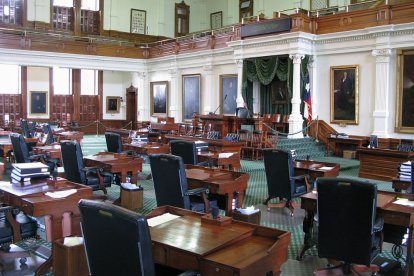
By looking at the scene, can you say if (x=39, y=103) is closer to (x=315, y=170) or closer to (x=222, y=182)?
(x=315, y=170)

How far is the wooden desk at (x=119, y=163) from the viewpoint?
7.15 m

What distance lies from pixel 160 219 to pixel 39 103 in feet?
67.5

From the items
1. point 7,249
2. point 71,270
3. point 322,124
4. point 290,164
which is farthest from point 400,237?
point 322,124

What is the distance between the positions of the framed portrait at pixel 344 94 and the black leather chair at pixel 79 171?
31.8 ft

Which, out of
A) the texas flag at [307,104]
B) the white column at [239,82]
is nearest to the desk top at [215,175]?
the texas flag at [307,104]

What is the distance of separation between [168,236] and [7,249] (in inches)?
108

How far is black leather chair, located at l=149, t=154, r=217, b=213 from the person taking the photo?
16.4ft

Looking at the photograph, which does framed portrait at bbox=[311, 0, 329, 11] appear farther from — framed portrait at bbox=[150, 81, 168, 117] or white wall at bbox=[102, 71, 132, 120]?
white wall at bbox=[102, 71, 132, 120]

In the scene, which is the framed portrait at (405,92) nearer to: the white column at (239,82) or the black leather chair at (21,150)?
the white column at (239,82)

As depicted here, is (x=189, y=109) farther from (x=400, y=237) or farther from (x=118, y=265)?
(x=118, y=265)

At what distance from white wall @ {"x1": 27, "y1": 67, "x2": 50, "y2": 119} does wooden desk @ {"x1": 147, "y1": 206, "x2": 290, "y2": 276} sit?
20.7m

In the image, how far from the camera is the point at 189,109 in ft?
67.8

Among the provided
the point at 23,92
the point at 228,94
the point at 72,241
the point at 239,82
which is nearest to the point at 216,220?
the point at 72,241

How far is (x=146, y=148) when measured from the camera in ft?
31.3
